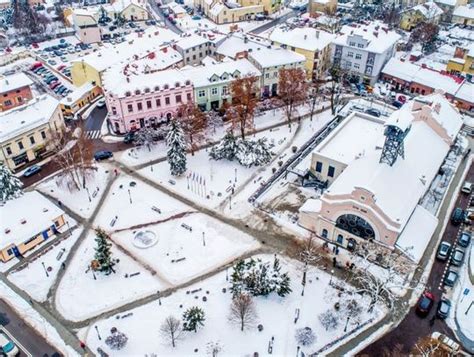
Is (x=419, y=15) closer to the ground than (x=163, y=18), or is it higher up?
higher up

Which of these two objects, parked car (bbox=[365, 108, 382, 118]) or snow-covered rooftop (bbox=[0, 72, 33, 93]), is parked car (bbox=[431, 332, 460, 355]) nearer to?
parked car (bbox=[365, 108, 382, 118])

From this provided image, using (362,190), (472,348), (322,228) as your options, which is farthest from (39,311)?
(472,348)

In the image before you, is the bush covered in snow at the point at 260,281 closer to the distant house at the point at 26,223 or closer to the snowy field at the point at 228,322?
the snowy field at the point at 228,322

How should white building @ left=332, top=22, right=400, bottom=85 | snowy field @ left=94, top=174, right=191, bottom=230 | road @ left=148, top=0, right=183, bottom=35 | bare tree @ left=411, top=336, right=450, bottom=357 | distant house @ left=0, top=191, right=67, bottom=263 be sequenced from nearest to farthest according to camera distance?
1. bare tree @ left=411, top=336, right=450, bottom=357
2. distant house @ left=0, top=191, right=67, bottom=263
3. snowy field @ left=94, top=174, right=191, bottom=230
4. white building @ left=332, top=22, right=400, bottom=85
5. road @ left=148, top=0, right=183, bottom=35

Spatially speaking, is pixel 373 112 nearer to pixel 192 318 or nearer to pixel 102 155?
pixel 102 155

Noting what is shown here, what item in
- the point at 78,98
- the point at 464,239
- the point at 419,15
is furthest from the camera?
the point at 419,15

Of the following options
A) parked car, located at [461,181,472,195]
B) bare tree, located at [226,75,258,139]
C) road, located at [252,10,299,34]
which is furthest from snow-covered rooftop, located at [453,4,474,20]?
bare tree, located at [226,75,258,139]

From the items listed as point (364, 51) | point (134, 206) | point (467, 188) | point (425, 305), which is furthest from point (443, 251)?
point (364, 51)
